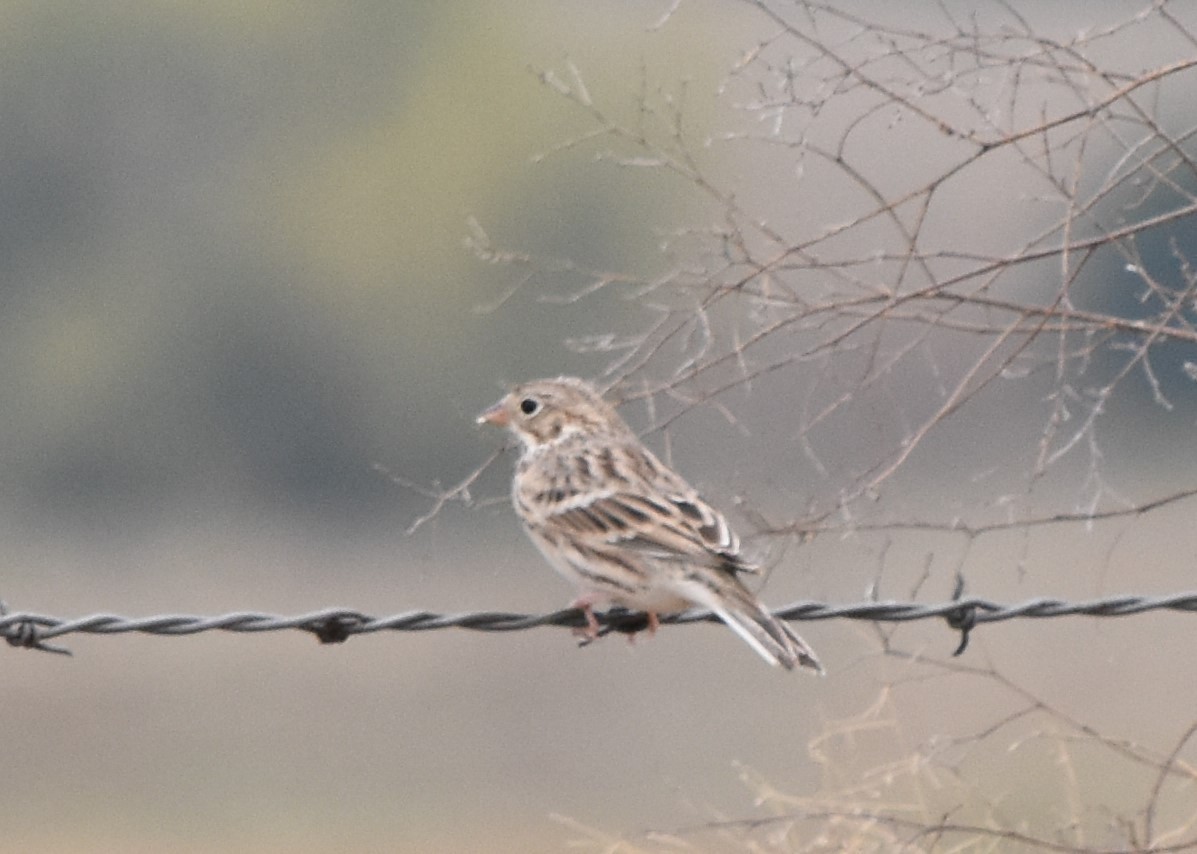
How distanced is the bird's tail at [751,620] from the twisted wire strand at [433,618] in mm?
433

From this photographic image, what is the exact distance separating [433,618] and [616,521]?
1.87 metres

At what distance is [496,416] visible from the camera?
991 centimetres

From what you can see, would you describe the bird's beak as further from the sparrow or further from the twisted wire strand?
the twisted wire strand

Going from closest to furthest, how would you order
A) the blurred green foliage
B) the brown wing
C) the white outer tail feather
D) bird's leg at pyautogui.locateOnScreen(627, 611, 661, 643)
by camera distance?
the white outer tail feather → the brown wing → bird's leg at pyautogui.locateOnScreen(627, 611, 661, 643) → the blurred green foliage

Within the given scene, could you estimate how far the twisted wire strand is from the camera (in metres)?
7.04

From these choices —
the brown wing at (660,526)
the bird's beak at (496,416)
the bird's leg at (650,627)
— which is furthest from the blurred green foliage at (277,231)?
the bird's leg at (650,627)

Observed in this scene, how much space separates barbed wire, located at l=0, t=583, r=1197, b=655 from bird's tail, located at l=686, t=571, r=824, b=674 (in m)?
0.43

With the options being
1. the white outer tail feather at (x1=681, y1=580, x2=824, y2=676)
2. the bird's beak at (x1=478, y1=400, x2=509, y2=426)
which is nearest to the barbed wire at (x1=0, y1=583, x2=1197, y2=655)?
the white outer tail feather at (x1=681, y1=580, x2=824, y2=676)

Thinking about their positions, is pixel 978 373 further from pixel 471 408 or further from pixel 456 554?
pixel 471 408

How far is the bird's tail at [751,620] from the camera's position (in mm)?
7793

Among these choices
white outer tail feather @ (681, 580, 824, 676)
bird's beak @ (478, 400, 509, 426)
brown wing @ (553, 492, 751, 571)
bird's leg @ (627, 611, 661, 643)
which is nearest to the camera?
white outer tail feather @ (681, 580, 824, 676)

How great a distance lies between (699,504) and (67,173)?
4957 centimetres

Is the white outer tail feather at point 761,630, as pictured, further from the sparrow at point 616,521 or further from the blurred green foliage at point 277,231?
the blurred green foliage at point 277,231

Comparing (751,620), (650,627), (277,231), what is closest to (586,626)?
(650,627)
